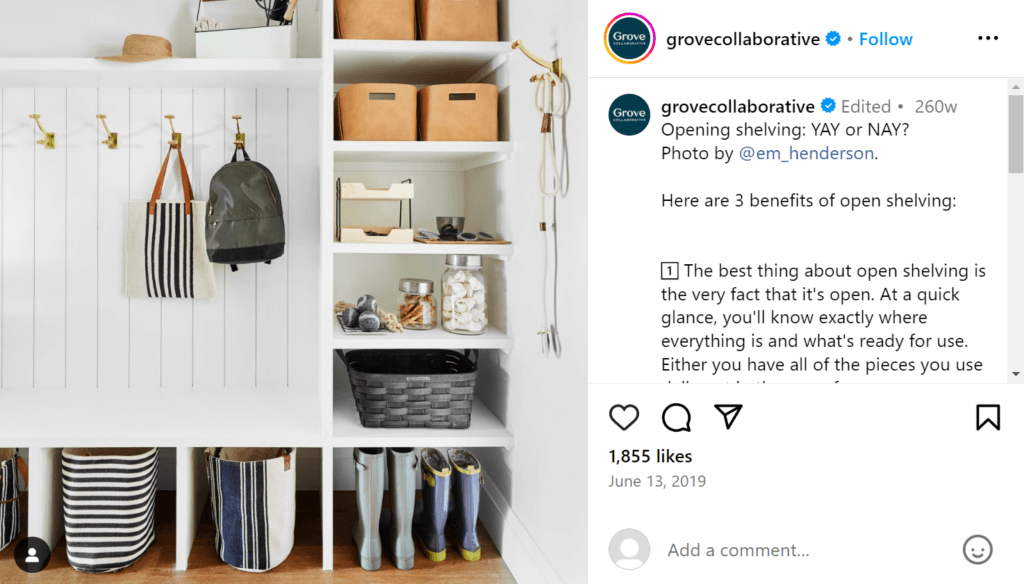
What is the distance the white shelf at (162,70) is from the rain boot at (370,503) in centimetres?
110

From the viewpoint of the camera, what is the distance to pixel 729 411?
1.15 meters

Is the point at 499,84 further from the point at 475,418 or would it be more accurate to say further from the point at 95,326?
the point at 95,326

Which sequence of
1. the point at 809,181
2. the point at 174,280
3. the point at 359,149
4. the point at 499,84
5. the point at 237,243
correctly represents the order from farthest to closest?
the point at 174,280, the point at 237,243, the point at 499,84, the point at 359,149, the point at 809,181

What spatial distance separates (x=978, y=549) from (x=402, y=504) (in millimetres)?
1310

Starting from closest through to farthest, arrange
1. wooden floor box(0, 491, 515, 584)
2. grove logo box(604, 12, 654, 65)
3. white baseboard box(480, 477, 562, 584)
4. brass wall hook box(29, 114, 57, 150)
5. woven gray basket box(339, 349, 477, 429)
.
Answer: grove logo box(604, 12, 654, 65) → white baseboard box(480, 477, 562, 584) → wooden floor box(0, 491, 515, 584) → woven gray basket box(339, 349, 477, 429) → brass wall hook box(29, 114, 57, 150)

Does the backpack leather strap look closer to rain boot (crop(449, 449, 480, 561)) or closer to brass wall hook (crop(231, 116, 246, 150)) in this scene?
brass wall hook (crop(231, 116, 246, 150))

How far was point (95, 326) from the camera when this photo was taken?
241cm

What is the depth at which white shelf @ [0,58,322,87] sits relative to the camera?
2064 millimetres

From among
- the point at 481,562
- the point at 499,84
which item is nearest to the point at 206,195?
the point at 499,84

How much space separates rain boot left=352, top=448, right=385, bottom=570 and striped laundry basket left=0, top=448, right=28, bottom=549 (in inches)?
37.5

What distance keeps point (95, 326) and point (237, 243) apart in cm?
64

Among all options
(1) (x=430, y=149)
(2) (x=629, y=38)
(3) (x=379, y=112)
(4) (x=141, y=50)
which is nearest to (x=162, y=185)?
(4) (x=141, y=50)

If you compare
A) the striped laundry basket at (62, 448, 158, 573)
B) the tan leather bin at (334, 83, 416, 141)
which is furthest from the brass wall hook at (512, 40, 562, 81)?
the striped laundry basket at (62, 448, 158, 573)

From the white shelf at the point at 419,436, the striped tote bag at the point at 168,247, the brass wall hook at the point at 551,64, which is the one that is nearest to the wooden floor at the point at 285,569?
the white shelf at the point at 419,436
